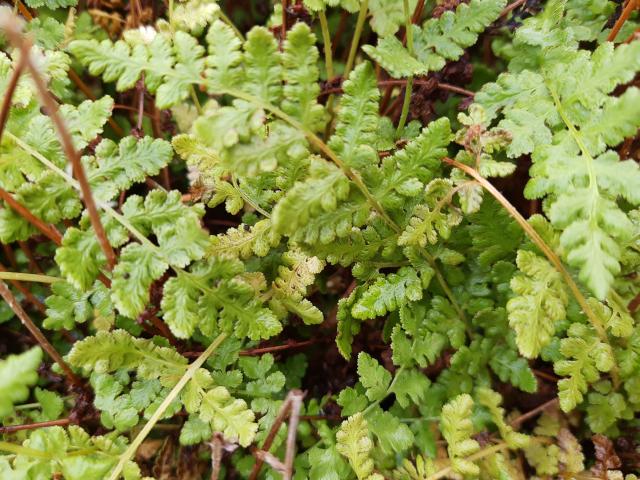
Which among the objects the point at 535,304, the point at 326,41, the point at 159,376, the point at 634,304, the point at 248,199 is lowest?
the point at 159,376

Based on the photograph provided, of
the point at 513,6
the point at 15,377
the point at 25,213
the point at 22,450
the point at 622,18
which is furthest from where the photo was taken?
the point at 513,6

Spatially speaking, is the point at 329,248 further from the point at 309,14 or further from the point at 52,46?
the point at 52,46

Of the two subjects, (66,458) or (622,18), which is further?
(622,18)

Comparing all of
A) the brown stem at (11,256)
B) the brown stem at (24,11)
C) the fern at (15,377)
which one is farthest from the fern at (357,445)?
the brown stem at (24,11)

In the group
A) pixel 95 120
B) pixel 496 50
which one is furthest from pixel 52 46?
pixel 496 50

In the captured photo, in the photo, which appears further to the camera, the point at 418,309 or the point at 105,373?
the point at 418,309

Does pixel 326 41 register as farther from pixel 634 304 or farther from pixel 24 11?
pixel 634 304

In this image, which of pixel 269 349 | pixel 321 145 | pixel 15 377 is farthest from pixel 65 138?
pixel 269 349
